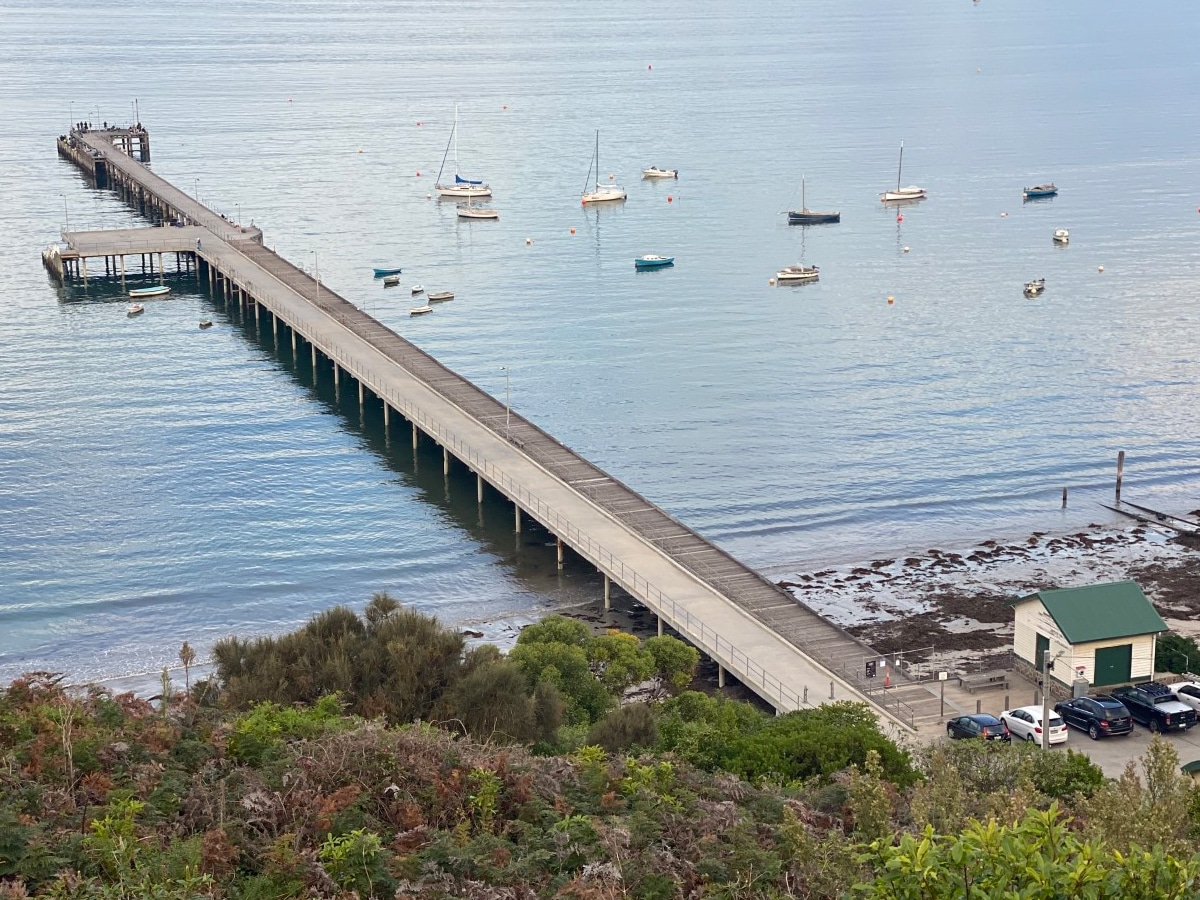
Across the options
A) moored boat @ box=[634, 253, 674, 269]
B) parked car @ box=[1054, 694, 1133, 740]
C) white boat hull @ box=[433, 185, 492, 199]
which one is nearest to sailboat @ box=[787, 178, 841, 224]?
moored boat @ box=[634, 253, 674, 269]

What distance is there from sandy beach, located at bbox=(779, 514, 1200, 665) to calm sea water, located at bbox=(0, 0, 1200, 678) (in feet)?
6.95

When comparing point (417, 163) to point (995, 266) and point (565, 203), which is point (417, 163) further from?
point (995, 266)

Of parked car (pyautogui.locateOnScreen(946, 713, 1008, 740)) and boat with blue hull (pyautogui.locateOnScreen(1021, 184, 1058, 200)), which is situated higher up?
boat with blue hull (pyautogui.locateOnScreen(1021, 184, 1058, 200))

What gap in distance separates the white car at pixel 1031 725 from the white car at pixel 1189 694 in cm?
329

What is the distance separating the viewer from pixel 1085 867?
14.7 m

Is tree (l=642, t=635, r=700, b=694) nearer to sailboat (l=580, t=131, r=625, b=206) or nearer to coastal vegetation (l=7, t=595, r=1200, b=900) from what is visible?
coastal vegetation (l=7, t=595, r=1200, b=900)

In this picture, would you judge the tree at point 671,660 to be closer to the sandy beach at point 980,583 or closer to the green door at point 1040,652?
the sandy beach at point 980,583

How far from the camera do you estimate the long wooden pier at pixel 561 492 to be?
42.2 meters

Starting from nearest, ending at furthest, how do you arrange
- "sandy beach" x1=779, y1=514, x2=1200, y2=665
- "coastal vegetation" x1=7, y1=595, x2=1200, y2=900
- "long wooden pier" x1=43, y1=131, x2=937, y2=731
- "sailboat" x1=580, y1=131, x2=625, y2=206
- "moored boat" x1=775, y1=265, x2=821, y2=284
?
1. "coastal vegetation" x1=7, y1=595, x2=1200, y2=900
2. "long wooden pier" x1=43, y1=131, x2=937, y2=731
3. "sandy beach" x1=779, y1=514, x2=1200, y2=665
4. "moored boat" x1=775, y1=265, x2=821, y2=284
5. "sailboat" x1=580, y1=131, x2=625, y2=206

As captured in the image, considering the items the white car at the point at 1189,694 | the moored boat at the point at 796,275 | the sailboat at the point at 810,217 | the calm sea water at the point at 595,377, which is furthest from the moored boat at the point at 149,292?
the white car at the point at 1189,694

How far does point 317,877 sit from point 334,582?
34.6m

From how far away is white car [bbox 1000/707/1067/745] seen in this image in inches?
1467

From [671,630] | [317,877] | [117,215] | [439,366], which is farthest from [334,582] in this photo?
[117,215]

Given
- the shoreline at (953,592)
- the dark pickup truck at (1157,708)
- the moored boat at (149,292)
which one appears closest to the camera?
the dark pickup truck at (1157,708)
